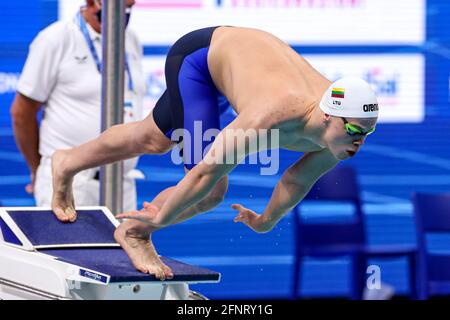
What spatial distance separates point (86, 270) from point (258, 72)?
1.06 meters

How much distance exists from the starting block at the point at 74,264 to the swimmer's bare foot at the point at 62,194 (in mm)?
39

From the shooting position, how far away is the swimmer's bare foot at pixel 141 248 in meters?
4.52

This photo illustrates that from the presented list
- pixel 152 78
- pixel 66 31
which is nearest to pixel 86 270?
pixel 66 31

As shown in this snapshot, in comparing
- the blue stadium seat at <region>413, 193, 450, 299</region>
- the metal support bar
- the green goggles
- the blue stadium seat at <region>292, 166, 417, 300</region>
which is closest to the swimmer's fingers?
the green goggles

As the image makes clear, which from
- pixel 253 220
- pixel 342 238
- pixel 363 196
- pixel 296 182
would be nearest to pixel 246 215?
pixel 253 220

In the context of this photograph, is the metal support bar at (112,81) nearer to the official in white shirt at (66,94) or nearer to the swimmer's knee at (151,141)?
the official in white shirt at (66,94)

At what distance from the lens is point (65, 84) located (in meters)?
6.01

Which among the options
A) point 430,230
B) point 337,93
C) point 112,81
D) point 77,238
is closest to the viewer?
point 337,93

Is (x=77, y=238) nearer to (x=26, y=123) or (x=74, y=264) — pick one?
(x=74, y=264)

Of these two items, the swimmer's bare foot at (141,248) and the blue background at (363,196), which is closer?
the swimmer's bare foot at (141,248)

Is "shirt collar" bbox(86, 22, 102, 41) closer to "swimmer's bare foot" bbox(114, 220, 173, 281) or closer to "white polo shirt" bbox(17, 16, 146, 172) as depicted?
"white polo shirt" bbox(17, 16, 146, 172)

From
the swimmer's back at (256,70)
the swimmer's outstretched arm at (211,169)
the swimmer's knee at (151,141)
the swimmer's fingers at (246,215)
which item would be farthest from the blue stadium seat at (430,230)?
the swimmer's outstretched arm at (211,169)

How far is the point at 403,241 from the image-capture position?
7.79 m

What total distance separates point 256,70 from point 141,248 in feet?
3.15
